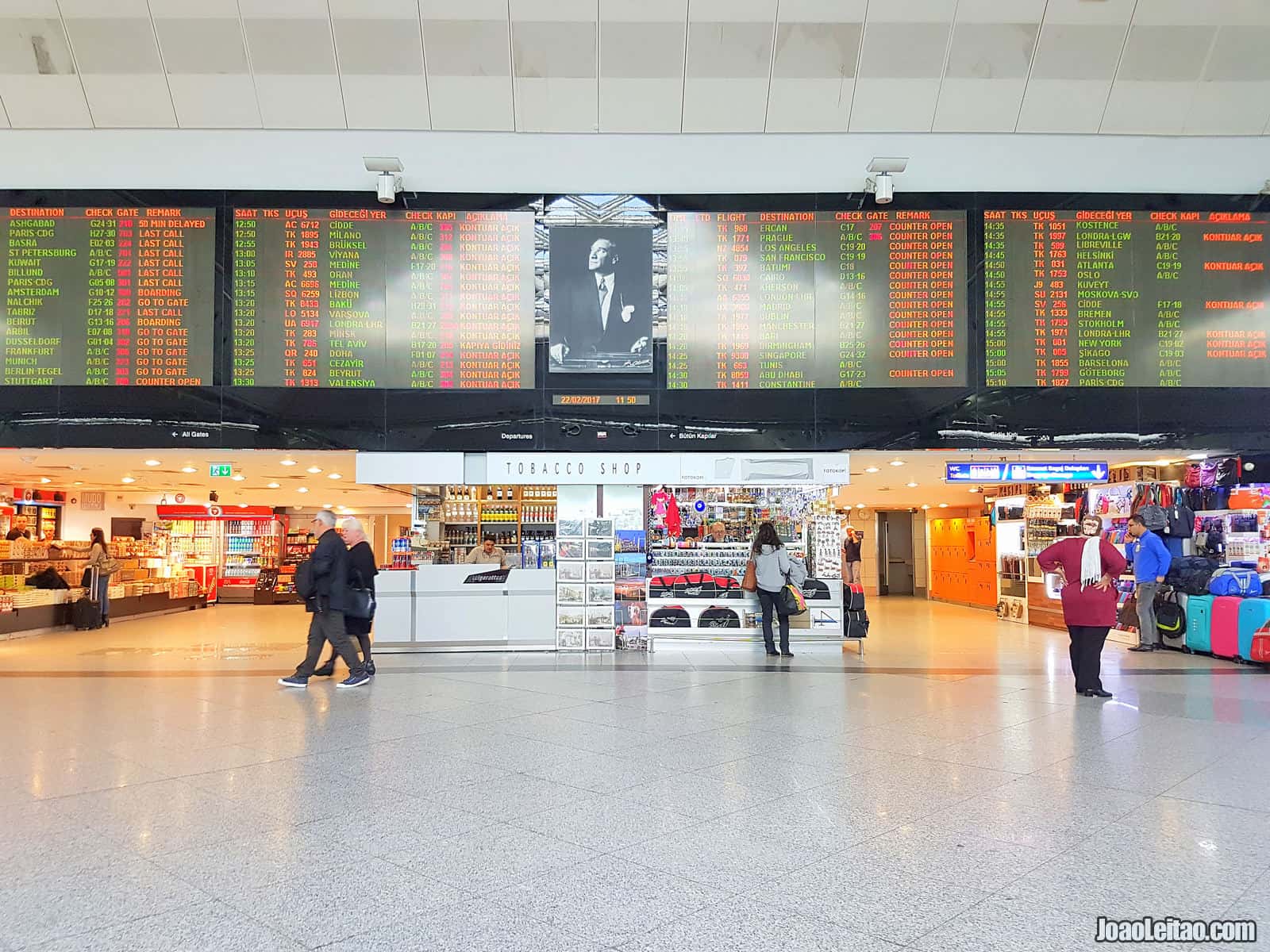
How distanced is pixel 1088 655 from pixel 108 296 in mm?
10496

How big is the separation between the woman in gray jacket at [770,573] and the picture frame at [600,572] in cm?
171

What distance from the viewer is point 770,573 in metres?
9.65

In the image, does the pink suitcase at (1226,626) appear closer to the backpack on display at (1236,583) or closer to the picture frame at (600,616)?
the backpack on display at (1236,583)

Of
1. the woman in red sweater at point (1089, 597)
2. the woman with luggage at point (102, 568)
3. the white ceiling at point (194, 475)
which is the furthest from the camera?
the woman with luggage at point (102, 568)

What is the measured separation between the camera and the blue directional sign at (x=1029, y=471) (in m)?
10.1

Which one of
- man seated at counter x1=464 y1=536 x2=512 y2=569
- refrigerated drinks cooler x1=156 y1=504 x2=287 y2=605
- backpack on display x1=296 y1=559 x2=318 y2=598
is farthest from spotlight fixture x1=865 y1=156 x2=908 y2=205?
refrigerated drinks cooler x1=156 y1=504 x2=287 y2=605

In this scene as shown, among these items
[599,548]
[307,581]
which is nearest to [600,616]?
[599,548]

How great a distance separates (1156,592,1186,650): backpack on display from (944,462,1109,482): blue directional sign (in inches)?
66.0

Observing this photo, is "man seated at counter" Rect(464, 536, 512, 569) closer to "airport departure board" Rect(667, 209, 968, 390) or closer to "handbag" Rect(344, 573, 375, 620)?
"handbag" Rect(344, 573, 375, 620)

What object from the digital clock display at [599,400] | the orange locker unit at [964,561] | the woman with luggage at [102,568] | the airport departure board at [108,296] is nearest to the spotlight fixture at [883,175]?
the digital clock display at [599,400]

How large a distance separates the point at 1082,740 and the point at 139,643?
11.1 meters

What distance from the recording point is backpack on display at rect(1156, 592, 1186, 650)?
33.6 feet

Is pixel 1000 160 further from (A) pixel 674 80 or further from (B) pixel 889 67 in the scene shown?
(A) pixel 674 80

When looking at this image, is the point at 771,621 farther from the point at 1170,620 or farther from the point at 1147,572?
the point at 1170,620
